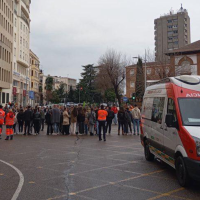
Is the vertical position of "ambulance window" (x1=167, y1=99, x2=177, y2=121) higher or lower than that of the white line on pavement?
higher

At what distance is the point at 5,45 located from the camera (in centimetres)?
4762

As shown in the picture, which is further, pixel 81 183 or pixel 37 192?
pixel 81 183

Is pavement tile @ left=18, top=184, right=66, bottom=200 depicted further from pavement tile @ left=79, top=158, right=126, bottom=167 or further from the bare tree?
the bare tree

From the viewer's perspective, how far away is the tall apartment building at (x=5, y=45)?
151 ft

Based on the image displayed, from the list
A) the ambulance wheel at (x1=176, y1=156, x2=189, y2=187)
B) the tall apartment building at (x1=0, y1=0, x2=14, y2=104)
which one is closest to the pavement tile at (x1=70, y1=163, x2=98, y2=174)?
the ambulance wheel at (x1=176, y1=156, x2=189, y2=187)

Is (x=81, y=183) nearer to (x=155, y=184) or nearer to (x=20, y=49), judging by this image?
(x=155, y=184)

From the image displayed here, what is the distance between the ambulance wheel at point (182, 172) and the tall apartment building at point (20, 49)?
52.0 meters

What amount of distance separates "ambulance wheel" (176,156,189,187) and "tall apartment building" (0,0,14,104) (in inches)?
1708

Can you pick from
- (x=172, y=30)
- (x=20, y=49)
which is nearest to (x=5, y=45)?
(x=20, y=49)

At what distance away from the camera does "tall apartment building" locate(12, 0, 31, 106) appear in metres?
58.4

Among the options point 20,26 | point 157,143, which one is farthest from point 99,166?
point 20,26

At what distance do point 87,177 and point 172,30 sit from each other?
103502mm

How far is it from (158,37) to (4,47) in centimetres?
7113

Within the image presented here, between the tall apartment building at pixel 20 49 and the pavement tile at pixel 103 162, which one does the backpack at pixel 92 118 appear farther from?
the tall apartment building at pixel 20 49
